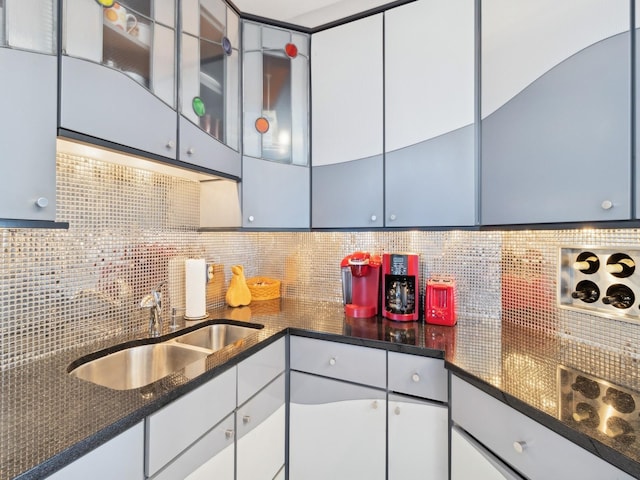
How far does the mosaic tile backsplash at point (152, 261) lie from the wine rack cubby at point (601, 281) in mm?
34

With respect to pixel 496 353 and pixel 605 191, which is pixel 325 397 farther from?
pixel 605 191

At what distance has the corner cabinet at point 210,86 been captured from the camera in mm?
1321

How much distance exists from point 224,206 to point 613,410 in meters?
1.70

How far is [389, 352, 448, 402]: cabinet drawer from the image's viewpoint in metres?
1.27

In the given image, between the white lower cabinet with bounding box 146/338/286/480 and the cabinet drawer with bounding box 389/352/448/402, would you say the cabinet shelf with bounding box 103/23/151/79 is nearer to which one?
the white lower cabinet with bounding box 146/338/286/480

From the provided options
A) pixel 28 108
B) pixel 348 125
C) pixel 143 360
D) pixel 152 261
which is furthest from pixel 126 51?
pixel 143 360

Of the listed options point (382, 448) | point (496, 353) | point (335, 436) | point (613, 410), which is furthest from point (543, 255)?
point (335, 436)

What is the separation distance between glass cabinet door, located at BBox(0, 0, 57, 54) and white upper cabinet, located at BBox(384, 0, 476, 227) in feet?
4.28

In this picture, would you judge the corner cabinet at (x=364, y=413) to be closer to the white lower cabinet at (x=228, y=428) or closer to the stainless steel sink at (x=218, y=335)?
the white lower cabinet at (x=228, y=428)

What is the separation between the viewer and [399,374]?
53.3 inches

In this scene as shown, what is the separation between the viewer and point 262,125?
5.74ft

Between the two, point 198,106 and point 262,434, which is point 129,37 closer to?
point 198,106

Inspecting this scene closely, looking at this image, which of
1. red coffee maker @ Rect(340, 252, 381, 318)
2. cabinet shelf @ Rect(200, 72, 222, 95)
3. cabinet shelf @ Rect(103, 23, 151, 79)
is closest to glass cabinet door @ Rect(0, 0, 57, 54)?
cabinet shelf @ Rect(103, 23, 151, 79)

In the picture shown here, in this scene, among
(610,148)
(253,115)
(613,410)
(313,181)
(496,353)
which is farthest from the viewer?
(313,181)
